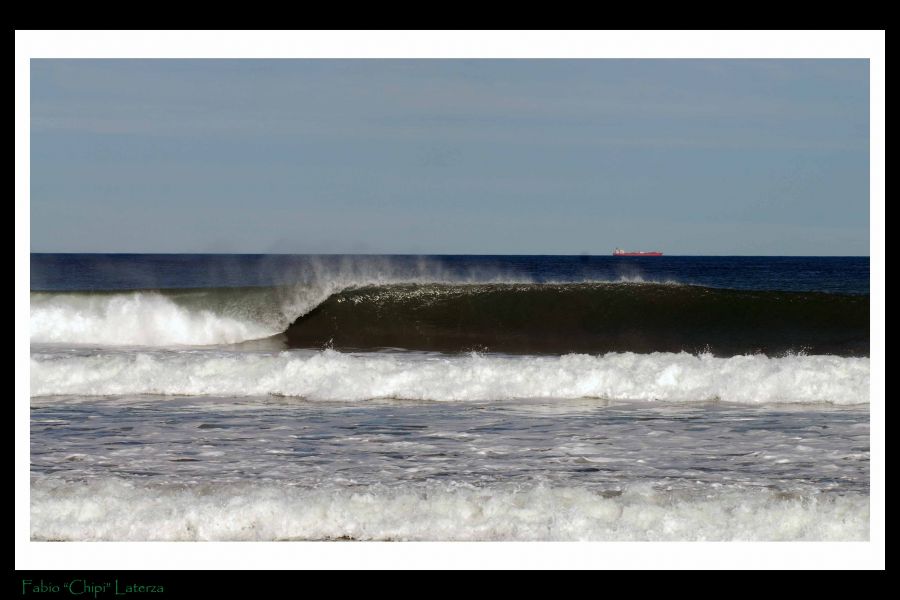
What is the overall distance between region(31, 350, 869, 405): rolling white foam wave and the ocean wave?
16.0ft

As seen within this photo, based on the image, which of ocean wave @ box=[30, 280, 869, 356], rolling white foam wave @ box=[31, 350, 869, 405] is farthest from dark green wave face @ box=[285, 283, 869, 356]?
rolling white foam wave @ box=[31, 350, 869, 405]

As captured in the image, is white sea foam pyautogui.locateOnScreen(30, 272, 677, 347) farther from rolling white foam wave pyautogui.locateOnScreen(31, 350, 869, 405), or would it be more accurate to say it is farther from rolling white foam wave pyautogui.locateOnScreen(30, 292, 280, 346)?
rolling white foam wave pyautogui.locateOnScreen(31, 350, 869, 405)

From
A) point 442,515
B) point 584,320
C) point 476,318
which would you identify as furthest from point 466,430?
point 584,320

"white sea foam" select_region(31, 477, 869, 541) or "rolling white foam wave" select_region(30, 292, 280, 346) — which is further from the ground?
"rolling white foam wave" select_region(30, 292, 280, 346)

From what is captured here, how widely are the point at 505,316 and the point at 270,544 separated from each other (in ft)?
39.2

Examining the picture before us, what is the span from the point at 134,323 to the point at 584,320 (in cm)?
791

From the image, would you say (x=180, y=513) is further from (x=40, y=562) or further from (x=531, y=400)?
(x=531, y=400)

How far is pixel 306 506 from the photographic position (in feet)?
17.0

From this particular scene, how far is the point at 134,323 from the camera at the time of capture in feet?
54.5

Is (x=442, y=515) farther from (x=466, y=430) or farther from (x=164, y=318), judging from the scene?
(x=164, y=318)

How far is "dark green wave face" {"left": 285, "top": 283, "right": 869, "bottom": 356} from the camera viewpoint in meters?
15.1

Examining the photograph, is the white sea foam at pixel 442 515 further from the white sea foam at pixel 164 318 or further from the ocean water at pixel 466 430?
the white sea foam at pixel 164 318

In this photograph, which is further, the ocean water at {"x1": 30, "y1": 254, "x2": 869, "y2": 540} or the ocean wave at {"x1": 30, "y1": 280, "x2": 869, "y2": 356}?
the ocean wave at {"x1": 30, "y1": 280, "x2": 869, "y2": 356}
